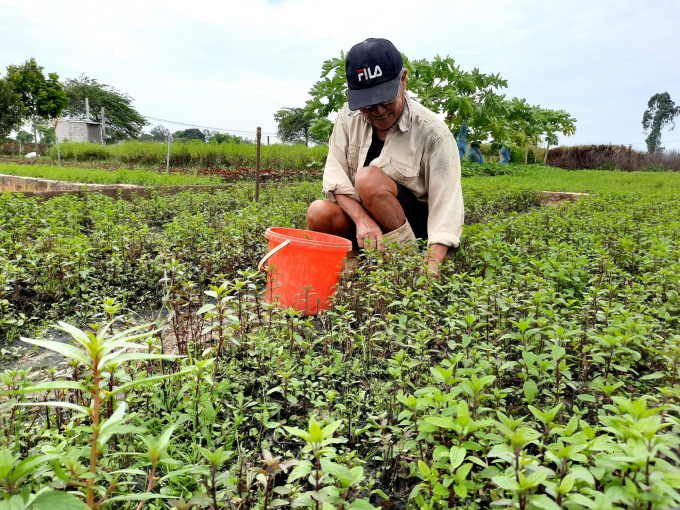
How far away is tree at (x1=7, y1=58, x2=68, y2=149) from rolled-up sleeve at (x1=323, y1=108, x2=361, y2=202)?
39654mm

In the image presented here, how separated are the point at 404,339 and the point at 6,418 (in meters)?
1.56

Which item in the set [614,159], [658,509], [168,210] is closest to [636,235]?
[658,509]

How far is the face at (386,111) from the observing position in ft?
9.73

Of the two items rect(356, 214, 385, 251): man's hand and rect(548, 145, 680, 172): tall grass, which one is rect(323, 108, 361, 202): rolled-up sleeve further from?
rect(548, 145, 680, 172): tall grass

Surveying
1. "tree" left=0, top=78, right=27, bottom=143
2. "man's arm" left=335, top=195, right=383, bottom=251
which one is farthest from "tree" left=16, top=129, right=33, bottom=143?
"man's arm" left=335, top=195, right=383, bottom=251

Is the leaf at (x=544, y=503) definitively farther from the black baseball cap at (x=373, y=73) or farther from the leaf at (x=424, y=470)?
the black baseball cap at (x=373, y=73)

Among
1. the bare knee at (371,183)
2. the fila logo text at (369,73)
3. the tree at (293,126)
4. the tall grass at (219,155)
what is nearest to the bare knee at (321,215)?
the bare knee at (371,183)

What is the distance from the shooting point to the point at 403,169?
3.31m

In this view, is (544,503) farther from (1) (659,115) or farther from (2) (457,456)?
(1) (659,115)

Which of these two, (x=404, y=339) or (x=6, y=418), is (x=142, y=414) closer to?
(x=6, y=418)

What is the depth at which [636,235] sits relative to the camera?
3.94 m

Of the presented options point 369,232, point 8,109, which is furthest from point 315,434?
point 8,109

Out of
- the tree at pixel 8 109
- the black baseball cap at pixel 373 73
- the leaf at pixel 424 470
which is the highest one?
the tree at pixel 8 109

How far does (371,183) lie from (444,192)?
20.8 inches
